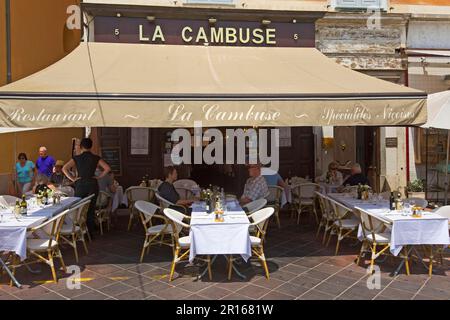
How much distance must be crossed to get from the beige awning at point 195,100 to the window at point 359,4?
4529 mm

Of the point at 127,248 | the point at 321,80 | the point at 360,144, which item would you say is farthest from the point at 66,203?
the point at 360,144

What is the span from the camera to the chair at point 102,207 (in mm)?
7300

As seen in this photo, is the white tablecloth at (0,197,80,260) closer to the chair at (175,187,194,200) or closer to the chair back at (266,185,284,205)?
the chair at (175,187,194,200)

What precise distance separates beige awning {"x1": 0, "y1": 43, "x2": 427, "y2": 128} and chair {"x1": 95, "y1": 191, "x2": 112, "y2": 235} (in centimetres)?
248

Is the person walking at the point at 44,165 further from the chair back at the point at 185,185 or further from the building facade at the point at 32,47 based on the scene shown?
the chair back at the point at 185,185

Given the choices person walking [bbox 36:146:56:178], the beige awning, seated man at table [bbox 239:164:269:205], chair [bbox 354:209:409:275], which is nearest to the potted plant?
the beige awning

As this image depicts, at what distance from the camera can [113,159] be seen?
9727 millimetres

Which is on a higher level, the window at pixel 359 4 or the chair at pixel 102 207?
the window at pixel 359 4

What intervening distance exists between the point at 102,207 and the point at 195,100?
3.68 meters

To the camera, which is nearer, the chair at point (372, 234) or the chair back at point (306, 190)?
the chair at point (372, 234)

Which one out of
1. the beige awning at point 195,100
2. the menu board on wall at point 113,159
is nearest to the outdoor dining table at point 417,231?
the beige awning at point 195,100

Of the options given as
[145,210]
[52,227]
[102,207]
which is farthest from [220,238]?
[102,207]

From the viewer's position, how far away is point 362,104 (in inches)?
201

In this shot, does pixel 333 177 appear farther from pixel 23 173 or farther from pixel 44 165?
pixel 23 173
